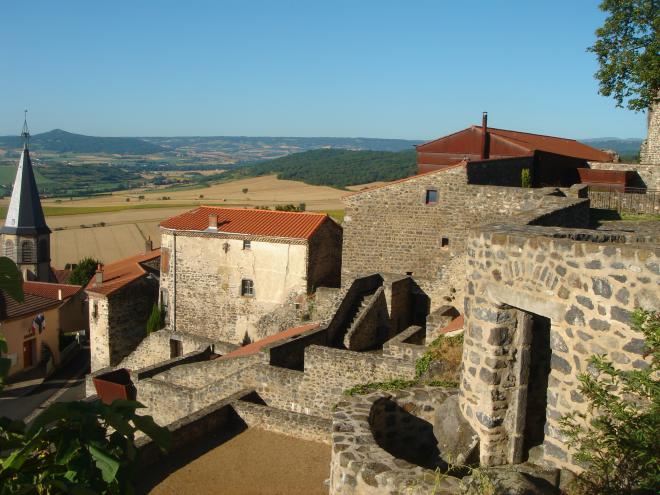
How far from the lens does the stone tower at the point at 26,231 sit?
50406 millimetres

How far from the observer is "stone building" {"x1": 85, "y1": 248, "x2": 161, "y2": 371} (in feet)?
98.9

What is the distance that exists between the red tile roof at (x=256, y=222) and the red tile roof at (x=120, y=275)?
4.32 metres

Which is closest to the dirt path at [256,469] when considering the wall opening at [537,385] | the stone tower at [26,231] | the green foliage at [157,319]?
the wall opening at [537,385]

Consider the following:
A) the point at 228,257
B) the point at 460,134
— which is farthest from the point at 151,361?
the point at 460,134

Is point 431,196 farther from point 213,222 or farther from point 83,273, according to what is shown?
point 83,273

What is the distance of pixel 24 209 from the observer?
5122 cm

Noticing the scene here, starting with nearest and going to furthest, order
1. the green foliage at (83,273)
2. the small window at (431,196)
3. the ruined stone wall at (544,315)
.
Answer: the ruined stone wall at (544,315)
the small window at (431,196)
the green foliage at (83,273)

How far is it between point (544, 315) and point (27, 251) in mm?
50976

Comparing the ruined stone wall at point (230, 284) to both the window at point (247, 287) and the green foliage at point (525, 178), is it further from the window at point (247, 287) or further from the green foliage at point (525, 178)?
the green foliage at point (525, 178)

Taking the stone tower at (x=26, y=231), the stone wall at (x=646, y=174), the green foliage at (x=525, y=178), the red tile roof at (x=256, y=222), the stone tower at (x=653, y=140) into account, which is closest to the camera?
the green foliage at (x=525, y=178)

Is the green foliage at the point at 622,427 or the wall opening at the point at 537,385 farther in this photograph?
the wall opening at the point at 537,385

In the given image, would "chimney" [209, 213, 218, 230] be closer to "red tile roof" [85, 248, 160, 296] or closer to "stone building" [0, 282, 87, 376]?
"red tile roof" [85, 248, 160, 296]

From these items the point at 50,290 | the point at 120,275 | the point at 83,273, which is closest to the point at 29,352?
the point at 50,290

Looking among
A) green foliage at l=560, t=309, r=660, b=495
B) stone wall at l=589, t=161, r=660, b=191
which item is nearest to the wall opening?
green foliage at l=560, t=309, r=660, b=495
